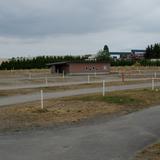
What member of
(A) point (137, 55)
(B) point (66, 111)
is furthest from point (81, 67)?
(A) point (137, 55)

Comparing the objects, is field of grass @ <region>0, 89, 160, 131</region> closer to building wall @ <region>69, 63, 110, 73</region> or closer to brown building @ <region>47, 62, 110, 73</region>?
building wall @ <region>69, 63, 110, 73</region>

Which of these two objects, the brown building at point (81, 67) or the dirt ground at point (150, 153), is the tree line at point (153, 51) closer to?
the brown building at point (81, 67)

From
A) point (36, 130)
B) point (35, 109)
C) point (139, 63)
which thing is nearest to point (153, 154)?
point (36, 130)

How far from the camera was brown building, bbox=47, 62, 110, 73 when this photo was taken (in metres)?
78.5

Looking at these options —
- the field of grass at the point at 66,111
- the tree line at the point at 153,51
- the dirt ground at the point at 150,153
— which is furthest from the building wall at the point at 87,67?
the tree line at the point at 153,51

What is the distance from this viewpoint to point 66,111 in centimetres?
2006

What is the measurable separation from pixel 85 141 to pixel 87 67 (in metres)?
67.6

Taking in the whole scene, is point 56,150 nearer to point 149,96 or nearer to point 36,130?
point 36,130

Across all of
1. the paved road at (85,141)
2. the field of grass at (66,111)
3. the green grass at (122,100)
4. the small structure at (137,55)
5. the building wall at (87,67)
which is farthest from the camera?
the small structure at (137,55)

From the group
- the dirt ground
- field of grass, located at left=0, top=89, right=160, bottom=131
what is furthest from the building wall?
the dirt ground

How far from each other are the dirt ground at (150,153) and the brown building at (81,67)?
218ft

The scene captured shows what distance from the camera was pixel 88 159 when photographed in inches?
397

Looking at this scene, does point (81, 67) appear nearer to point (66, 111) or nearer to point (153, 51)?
point (66, 111)

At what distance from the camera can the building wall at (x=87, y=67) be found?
78.4 metres
